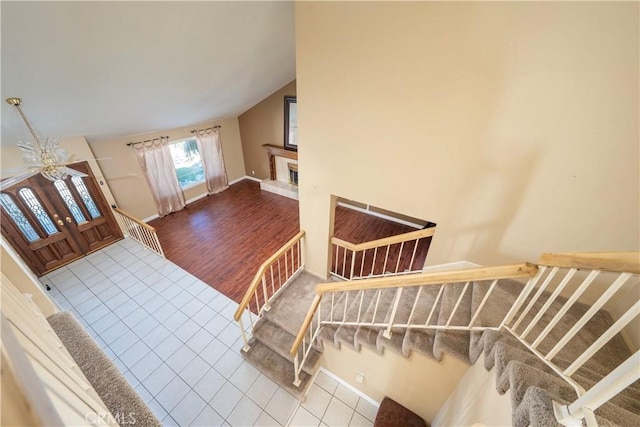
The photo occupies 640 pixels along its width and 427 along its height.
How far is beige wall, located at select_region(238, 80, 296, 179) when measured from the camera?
665 cm

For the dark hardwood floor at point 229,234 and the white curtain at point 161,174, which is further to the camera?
the white curtain at point 161,174

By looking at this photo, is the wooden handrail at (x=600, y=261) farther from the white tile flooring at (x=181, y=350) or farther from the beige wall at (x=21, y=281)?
the beige wall at (x=21, y=281)

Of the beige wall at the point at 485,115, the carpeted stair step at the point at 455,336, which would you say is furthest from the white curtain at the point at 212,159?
the carpeted stair step at the point at 455,336

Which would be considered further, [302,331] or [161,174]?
[161,174]

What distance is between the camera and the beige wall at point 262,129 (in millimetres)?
6652

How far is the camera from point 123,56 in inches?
95.8

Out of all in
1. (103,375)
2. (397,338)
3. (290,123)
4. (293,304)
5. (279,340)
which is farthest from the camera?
(290,123)

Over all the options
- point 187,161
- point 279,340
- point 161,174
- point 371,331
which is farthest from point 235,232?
point 371,331

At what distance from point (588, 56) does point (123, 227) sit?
748 cm

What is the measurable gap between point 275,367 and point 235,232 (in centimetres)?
353

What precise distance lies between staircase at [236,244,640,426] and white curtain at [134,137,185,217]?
481 centimetres

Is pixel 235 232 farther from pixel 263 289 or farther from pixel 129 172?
pixel 129 172

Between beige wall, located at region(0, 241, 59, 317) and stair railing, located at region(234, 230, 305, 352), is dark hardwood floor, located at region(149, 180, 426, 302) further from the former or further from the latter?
beige wall, located at region(0, 241, 59, 317)

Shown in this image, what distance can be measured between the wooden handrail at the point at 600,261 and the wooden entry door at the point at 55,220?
6.75 m
